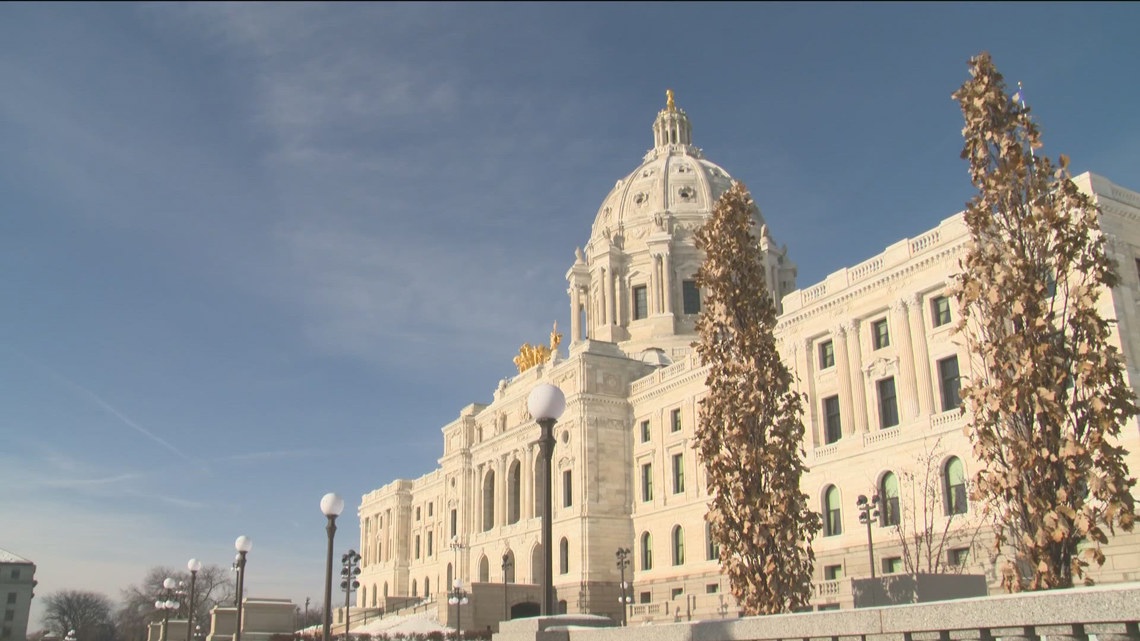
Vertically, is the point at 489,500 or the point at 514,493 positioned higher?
the point at 514,493

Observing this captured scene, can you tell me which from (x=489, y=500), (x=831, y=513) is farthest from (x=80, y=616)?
(x=831, y=513)

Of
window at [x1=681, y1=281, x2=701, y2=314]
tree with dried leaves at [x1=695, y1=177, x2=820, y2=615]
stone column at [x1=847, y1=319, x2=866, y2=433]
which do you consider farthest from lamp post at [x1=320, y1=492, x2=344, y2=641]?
window at [x1=681, y1=281, x2=701, y2=314]

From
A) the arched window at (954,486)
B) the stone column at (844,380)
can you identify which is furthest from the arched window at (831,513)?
the arched window at (954,486)

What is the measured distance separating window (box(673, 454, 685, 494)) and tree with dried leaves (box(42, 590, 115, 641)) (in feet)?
380

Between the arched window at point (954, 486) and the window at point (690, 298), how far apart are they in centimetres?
4193

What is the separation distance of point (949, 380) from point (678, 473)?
2225 centimetres

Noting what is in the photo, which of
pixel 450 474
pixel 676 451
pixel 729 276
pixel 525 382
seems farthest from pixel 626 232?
pixel 729 276

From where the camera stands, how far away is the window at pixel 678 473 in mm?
59094

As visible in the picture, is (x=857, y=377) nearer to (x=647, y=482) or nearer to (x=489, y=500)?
(x=647, y=482)

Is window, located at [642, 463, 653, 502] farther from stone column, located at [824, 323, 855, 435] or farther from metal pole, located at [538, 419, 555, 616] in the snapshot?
metal pole, located at [538, 419, 555, 616]

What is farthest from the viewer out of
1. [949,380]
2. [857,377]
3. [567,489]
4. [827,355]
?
[567,489]

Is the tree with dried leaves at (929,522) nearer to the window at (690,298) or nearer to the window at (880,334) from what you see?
the window at (880,334)

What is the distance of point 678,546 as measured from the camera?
58750 millimetres

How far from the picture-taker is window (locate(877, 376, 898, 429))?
144 ft
